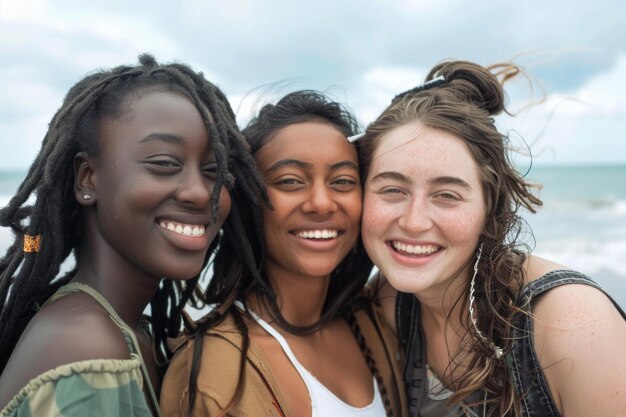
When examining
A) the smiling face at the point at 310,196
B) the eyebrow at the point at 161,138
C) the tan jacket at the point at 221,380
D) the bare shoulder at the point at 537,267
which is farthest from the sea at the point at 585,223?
the eyebrow at the point at 161,138

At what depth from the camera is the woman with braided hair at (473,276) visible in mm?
2277

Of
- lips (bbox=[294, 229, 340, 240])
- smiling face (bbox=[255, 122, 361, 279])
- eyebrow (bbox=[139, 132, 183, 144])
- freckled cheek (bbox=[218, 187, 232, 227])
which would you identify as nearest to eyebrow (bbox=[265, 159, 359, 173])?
smiling face (bbox=[255, 122, 361, 279])

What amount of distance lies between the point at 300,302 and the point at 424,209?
78cm

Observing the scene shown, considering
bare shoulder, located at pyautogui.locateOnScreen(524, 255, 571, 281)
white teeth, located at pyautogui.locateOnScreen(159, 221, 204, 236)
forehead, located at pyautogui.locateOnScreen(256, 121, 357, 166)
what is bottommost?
bare shoulder, located at pyautogui.locateOnScreen(524, 255, 571, 281)

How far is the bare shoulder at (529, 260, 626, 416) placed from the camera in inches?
86.0

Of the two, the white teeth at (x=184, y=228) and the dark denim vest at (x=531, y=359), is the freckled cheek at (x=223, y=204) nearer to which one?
the white teeth at (x=184, y=228)

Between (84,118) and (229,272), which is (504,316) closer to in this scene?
(229,272)

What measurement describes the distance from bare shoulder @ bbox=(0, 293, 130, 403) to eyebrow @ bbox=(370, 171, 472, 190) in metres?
1.36

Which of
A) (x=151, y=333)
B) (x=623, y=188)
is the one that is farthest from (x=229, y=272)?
(x=623, y=188)

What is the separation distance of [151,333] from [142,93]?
115cm

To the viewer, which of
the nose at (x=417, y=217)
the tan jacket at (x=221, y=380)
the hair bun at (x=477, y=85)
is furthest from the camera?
the hair bun at (x=477, y=85)

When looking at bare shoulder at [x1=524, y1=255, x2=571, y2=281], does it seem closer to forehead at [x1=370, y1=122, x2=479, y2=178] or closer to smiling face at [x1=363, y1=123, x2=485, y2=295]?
smiling face at [x1=363, y1=123, x2=485, y2=295]

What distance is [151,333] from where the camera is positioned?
2738 millimetres

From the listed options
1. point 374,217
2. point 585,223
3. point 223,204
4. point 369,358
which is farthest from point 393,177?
point 585,223
